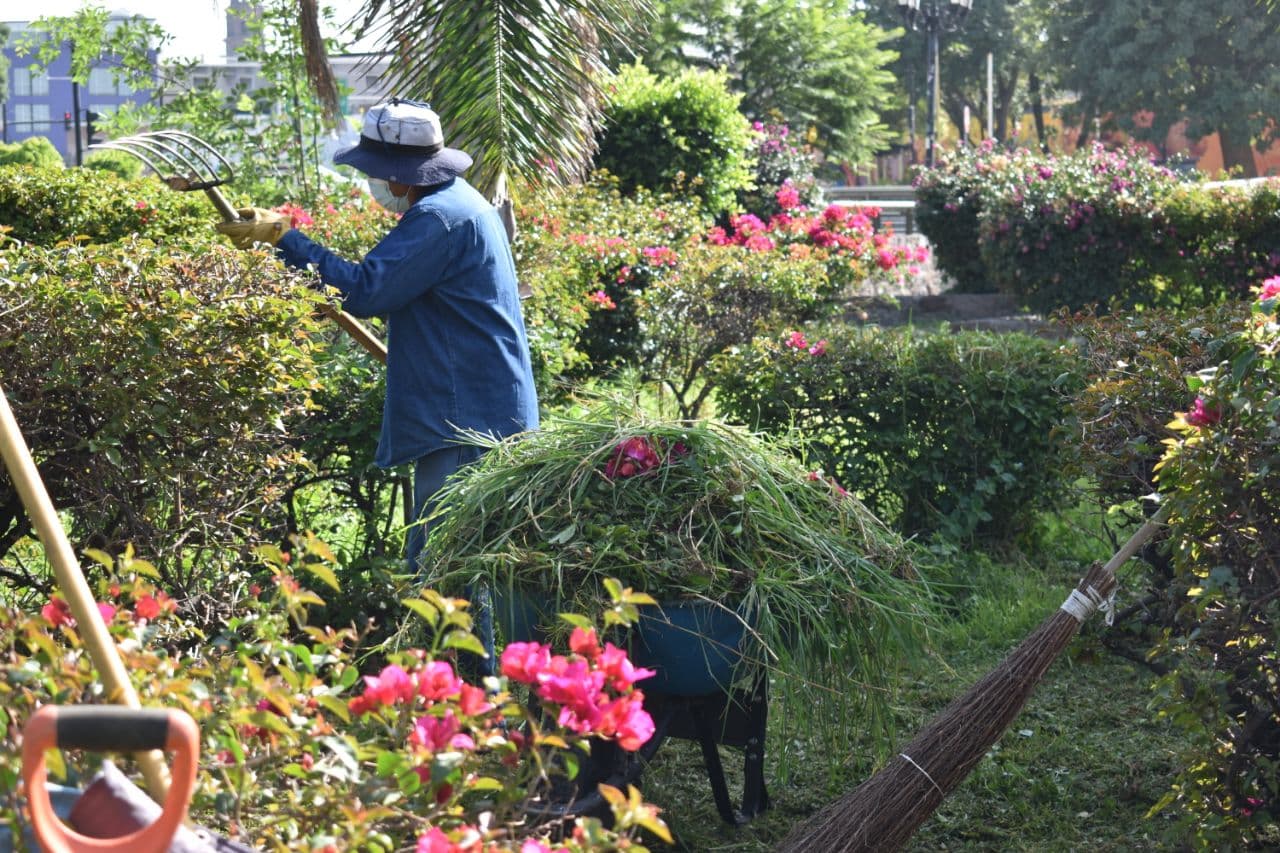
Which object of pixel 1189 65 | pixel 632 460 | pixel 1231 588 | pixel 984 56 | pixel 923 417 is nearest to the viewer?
pixel 1231 588

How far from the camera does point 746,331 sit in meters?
8.77

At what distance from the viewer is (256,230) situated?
12.9ft

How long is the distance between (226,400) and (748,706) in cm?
158

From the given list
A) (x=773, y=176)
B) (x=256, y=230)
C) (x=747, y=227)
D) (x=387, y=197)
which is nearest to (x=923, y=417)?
(x=387, y=197)

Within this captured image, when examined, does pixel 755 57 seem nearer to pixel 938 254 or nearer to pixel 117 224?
pixel 938 254

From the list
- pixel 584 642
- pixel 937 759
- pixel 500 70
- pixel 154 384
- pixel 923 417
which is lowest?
pixel 937 759

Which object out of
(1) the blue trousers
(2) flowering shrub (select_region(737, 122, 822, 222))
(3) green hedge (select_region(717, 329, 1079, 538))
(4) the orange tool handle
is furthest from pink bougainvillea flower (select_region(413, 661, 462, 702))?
(2) flowering shrub (select_region(737, 122, 822, 222))

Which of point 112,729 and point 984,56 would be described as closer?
point 112,729

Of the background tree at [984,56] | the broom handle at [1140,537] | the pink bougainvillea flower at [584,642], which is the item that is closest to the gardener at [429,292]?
the broom handle at [1140,537]

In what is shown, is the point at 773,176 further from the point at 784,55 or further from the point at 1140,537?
the point at 1140,537

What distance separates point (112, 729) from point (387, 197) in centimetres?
308

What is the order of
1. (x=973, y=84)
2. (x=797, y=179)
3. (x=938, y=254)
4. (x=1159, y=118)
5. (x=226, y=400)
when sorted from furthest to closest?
(x=973, y=84) → (x=1159, y=118) → (x=797, y=179) → (x=938, y=254) → (x=226, y=400)

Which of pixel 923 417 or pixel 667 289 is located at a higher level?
pixel 667 289

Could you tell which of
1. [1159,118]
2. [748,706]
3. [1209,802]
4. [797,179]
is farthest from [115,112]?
[1159,118]
